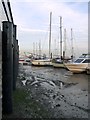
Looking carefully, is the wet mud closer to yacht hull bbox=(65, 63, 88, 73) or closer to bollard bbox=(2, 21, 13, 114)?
bollard bbox=(2, 21, 13, 114)

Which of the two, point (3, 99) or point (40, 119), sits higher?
point (3, 99)

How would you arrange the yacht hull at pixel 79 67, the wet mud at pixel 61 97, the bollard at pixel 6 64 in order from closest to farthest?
the bollard at pixel 6 64 → the wet mud at pixel 61 97 → the yacht hull at pixel 79 67

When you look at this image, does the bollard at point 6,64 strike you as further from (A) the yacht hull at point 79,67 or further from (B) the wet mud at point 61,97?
(A) the yacht hull at point 79,67

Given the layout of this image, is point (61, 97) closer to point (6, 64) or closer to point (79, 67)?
point (6, 64)

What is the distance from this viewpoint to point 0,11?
519cm

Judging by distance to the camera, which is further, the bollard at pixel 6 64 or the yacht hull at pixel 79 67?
the yacht hull at pixel 79 67

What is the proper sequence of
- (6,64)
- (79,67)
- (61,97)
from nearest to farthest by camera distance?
(6,64) → (61,97) → (79,67)

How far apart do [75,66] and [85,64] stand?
1.21m

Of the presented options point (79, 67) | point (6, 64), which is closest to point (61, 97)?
point (6, 64)

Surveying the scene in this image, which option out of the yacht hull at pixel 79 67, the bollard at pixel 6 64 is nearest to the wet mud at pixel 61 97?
the bollard at pixel 6 64

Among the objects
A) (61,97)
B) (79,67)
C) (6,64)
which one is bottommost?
(61,97)

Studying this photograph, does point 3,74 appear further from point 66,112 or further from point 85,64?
point 85,64

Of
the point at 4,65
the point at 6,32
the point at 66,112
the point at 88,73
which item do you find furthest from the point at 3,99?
the point at 88,73

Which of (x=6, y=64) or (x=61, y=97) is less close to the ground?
(x=6, y=64)
